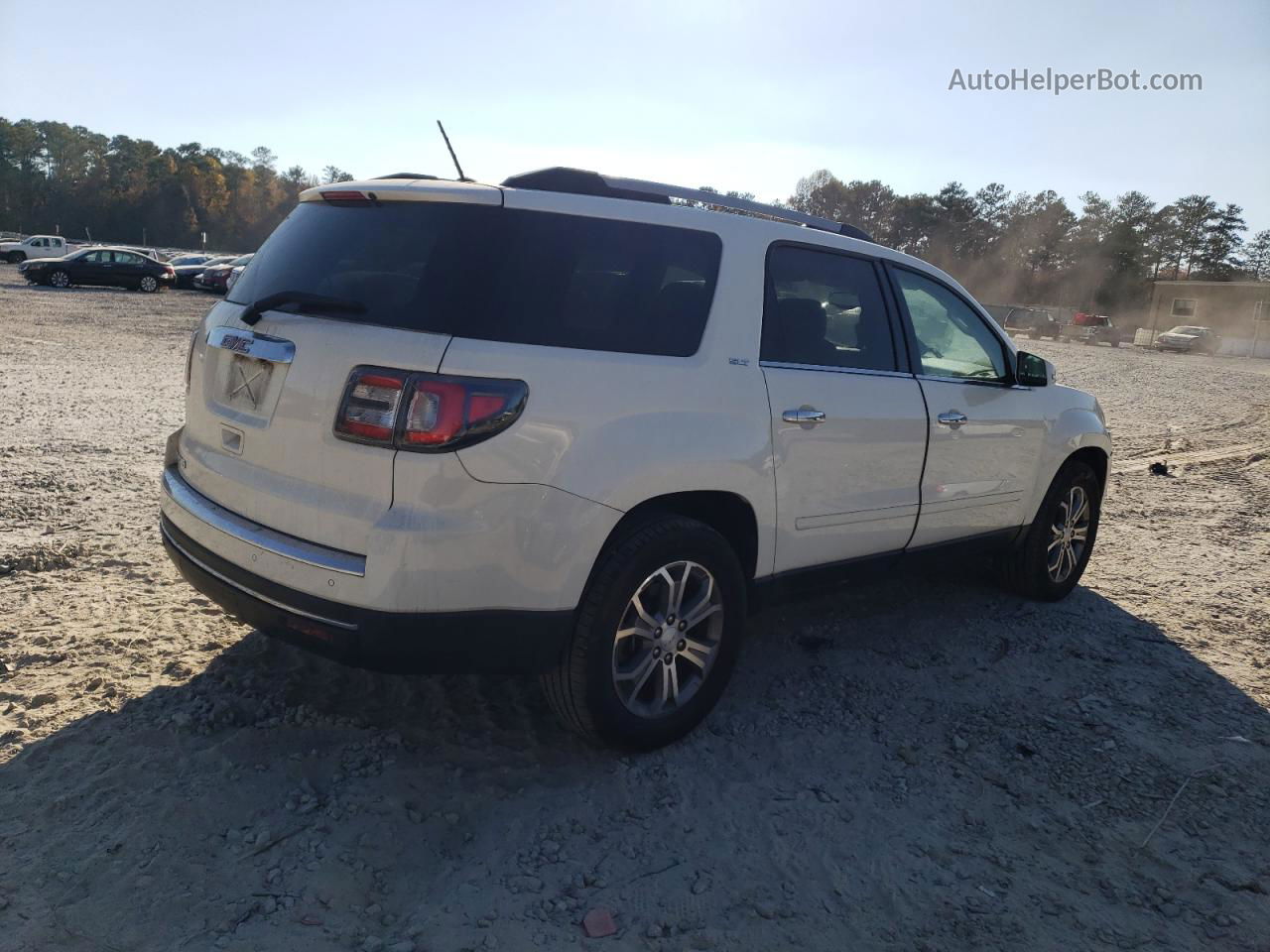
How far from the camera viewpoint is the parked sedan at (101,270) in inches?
1262

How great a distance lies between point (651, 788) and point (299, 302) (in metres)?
2.05

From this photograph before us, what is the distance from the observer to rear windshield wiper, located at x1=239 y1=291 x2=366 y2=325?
3.01 metres

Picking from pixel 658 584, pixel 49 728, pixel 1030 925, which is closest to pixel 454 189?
pixel 658 584

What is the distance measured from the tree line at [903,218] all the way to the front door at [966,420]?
67970 mm

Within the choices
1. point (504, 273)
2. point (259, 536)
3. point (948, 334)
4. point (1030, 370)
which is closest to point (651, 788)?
point (259, 536)

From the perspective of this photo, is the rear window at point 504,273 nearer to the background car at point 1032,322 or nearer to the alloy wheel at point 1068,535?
the alloy wheel at point 1068,535

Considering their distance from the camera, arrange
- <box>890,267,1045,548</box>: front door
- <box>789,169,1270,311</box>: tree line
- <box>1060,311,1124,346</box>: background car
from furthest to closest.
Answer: <box>789,169,1270,311</box>: tree line → <box>1060,311,1124,346</box>: background car → <box>890,267,1045,548</box>: front door

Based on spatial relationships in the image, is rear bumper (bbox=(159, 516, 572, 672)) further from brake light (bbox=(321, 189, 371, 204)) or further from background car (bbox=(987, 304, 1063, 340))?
background car (bbox=(987, 304, 1063, 340))

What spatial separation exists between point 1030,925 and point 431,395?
2323 mm

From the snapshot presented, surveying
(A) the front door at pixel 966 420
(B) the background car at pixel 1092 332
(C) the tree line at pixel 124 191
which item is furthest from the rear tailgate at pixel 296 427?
(C) the tree line at pixel 124 191

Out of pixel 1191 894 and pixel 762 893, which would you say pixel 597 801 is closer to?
pixel 762 893

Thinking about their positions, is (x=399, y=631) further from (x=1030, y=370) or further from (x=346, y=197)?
(x=1030, y=370)

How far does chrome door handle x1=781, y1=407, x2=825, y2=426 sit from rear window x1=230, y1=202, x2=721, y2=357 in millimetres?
499

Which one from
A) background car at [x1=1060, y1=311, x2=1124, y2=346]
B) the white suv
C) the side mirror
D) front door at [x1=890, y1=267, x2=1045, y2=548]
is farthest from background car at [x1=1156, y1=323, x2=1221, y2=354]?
the white suv
